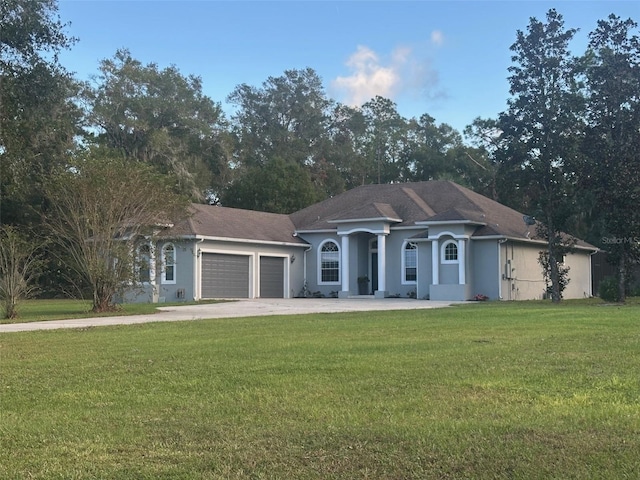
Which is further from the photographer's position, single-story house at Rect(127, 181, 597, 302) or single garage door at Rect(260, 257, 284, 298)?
single garage door at Rect(260, 257, 284, 298)

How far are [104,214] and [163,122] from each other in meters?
30.5

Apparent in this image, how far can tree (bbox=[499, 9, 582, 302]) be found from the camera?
26359 millimetres

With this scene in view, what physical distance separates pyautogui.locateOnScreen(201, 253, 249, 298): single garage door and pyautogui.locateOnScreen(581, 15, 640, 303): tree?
1481cm

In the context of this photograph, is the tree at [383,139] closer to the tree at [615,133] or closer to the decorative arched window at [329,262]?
the decorative arched window at [329,262]

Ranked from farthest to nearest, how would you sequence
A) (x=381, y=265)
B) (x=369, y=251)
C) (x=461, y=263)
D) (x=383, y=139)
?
(x=383, y=139) < (x=369, y=251) < (x=381, y=265) < (x=461, y=263)

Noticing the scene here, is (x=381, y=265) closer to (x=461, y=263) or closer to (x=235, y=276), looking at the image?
(x=461, y=263)

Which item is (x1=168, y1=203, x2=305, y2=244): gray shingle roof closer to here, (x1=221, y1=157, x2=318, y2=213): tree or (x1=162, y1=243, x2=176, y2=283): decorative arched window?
(x1=162, y1=243, x2=176, y2=283): decorative arched window

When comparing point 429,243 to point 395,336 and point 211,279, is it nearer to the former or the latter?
point 211,279

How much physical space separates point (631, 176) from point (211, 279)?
16.8 m

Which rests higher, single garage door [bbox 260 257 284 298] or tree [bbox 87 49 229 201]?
tree [bbox 87 49 229 201]

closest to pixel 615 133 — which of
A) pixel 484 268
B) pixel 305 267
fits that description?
pixel 484 268

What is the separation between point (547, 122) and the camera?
26562 mm

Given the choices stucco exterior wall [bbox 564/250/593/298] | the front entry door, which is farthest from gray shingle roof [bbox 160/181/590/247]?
stucco exterior wall [bbox 564/250/593/298]

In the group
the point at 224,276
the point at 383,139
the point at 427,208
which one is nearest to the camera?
the point at 224,276
